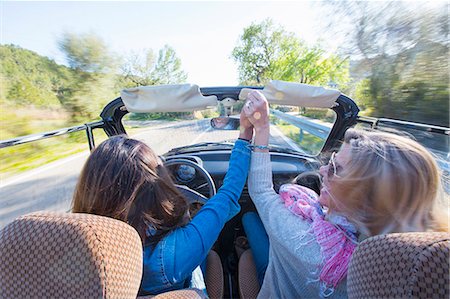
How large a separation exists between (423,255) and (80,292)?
A: 719 millimetres

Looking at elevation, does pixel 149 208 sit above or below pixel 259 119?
below

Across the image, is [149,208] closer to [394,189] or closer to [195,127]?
[394,189]

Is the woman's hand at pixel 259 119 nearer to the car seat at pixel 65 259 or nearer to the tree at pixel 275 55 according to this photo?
the car seat at pixel 65 259

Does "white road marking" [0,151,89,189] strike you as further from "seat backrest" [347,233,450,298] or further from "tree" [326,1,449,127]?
"tree" [326,1,449,127]

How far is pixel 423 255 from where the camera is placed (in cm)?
48

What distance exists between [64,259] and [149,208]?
42 cm

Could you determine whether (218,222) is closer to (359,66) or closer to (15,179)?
(15,179)

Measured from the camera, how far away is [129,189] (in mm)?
896

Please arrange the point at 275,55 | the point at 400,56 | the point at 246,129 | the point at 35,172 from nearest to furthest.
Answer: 1. the point at 246,129
2. the point at 400,56
3. the point at 35,172
4. the point at 275,55

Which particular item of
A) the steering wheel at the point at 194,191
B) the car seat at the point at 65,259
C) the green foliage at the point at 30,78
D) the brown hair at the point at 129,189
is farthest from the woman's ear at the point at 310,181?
the green foliage at the point at 30,78

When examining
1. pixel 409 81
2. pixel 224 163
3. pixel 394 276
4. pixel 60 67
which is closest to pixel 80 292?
pixel 394 276

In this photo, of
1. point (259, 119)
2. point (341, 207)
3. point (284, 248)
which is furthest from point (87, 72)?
point (341, 207)

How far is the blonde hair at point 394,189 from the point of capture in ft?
2.58

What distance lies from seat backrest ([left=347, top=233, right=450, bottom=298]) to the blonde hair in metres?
0.29
